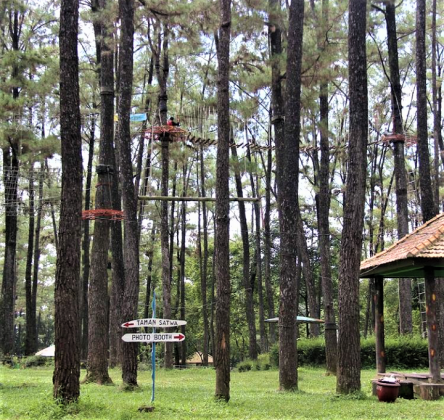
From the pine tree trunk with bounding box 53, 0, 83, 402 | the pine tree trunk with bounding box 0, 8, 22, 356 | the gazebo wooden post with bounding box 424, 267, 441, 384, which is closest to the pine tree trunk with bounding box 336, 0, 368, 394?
the gazebo wooden post with bounding box 424, 267, 441, 384

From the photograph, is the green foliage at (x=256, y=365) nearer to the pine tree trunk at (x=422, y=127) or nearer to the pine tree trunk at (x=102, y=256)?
the pine tree trunk at (x=102, y=256)

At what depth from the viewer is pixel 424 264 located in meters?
9.52

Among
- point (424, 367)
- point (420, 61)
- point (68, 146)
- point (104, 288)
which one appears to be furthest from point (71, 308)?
point (424, 367)

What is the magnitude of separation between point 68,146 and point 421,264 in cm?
649

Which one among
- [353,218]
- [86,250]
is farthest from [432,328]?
[86,250]

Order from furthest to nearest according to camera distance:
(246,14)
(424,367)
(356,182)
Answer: (424,367)
(246,14)
(356,182)

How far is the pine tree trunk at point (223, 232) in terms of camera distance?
9070 millimetres

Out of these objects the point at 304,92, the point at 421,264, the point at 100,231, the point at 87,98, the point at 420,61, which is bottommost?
the point at 421,264

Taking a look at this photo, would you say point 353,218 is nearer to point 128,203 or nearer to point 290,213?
point 290,213

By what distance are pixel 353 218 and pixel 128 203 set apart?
15.4ft

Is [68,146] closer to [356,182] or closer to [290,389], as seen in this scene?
[356,182]

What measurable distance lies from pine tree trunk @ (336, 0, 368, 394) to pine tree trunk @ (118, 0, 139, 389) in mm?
4137

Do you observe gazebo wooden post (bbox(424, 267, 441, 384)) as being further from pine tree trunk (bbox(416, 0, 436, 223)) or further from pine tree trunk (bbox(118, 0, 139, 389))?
pine tree trunk (bbox(118, 0, 139, 389))

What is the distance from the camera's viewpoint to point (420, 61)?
14438 mm
